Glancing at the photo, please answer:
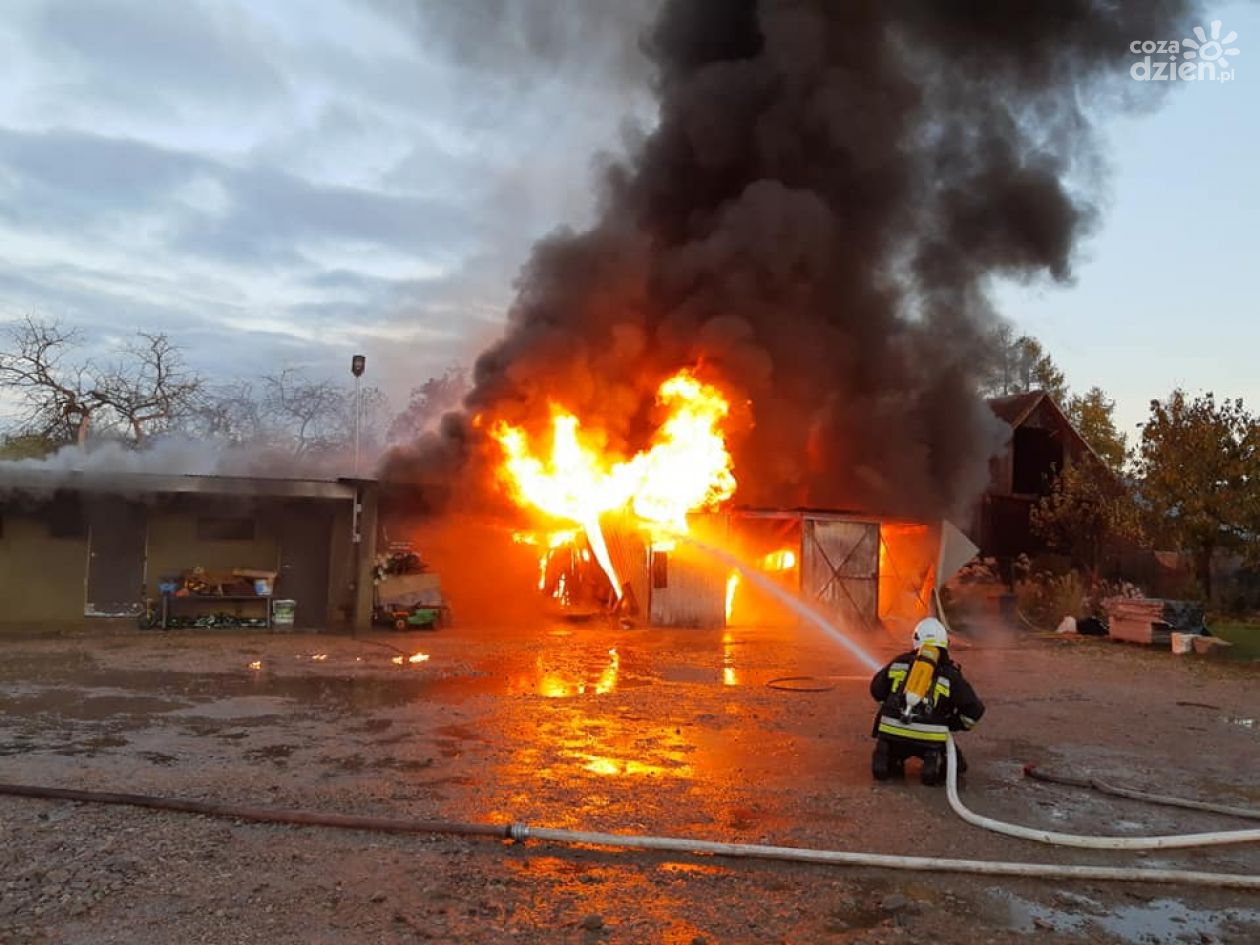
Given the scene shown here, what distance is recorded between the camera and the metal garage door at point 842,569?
20359 millimetres

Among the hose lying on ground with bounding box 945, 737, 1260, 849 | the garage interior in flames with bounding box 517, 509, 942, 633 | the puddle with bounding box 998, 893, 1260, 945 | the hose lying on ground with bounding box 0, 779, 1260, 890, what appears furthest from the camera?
the garage interior in flames with bounding box 517, 509, 942, 633

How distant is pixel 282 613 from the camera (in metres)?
17.4

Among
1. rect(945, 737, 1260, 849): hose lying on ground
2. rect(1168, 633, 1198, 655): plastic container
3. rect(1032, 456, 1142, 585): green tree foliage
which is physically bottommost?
rect(1168, 633, 1198, 655): plastic container

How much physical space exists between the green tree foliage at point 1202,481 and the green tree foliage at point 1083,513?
1.17m

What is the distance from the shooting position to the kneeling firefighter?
7.04m

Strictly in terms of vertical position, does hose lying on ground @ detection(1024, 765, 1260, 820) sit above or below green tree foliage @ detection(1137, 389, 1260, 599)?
below

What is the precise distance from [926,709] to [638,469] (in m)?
12.3

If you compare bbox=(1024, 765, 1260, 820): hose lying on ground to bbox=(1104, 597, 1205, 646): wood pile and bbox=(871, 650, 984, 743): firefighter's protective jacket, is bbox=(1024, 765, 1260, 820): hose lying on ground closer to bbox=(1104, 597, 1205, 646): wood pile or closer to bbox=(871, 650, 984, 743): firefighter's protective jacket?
bbox=(871, 650, 984, 743): firefighter's protective jacket

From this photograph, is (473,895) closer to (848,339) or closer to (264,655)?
(264,655)

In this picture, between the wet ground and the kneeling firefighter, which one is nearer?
the wet ground

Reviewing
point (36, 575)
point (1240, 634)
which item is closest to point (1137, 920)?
point (36, 575)

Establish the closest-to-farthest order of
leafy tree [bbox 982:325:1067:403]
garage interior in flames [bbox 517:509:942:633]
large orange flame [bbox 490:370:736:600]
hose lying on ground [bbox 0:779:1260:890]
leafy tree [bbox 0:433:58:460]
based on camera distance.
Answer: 1. hose lying on ground [bbox 0:779:1260:890]
2. large orange flame [bbox 490:370:736:600]
3. garage interior in flames [bbox 517:509:942:633]
4. leafy tree [bbox 0:433:58:460]
5. leafy tree [bbox 982:325:1067:403]

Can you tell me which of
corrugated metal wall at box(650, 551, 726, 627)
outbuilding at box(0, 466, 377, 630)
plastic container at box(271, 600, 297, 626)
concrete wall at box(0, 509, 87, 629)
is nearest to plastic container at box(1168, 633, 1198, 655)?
corrugated metal wall at box(650, 551, 726, 627)

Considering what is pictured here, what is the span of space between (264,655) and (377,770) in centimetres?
773
